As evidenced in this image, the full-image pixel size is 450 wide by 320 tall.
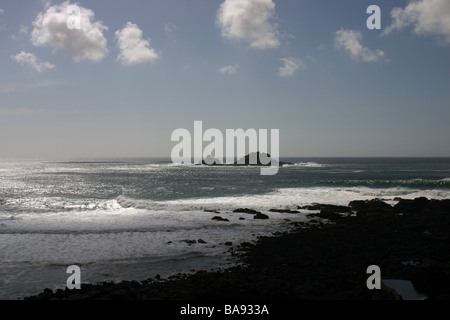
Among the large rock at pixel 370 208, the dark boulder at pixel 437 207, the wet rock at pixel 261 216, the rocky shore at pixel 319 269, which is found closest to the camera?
the rocky shore at pixel 319 269

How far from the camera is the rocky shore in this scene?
10.3 metres

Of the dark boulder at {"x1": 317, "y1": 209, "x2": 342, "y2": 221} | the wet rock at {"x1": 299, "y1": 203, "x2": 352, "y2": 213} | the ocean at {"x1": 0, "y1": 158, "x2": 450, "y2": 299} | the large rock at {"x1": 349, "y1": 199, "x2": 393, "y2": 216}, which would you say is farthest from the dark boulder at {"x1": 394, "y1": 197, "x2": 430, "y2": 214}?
the dark boulder at {"x1": 317, "y1": 209, "x2": 342, "y2": 221}

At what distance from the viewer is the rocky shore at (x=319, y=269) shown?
33.9 ft

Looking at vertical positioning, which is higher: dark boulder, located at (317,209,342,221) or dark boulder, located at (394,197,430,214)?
dark boulder, located at (394,197,430,214)

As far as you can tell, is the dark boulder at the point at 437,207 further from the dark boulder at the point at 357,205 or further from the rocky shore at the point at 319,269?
the dark boulder at the point at 357,205

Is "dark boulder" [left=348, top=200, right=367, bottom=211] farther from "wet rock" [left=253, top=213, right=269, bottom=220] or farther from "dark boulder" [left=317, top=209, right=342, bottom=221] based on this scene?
"wet rock" [left=253, top=213, right=269, bottom=220]

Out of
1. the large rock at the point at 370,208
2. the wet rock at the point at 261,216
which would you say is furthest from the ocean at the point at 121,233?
the large rock at the point at 370,208

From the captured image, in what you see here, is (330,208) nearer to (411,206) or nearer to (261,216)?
(411,206)

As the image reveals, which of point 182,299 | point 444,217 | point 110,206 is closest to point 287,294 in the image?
point 182,299

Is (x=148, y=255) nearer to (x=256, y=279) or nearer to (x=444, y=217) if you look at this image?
(x=256, y=279)

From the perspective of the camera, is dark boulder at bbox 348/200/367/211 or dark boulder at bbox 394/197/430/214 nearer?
dark boulder at bbox 394/197/430/214

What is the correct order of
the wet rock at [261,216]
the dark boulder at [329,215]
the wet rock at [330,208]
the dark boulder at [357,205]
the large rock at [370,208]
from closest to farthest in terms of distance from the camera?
the dark boulder at [329,215] → the wet rock at [261,216] → the large rock at [370,208] → the wet rock at [330,208] → the dark boulder at [357,205]

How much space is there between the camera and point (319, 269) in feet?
42.7
